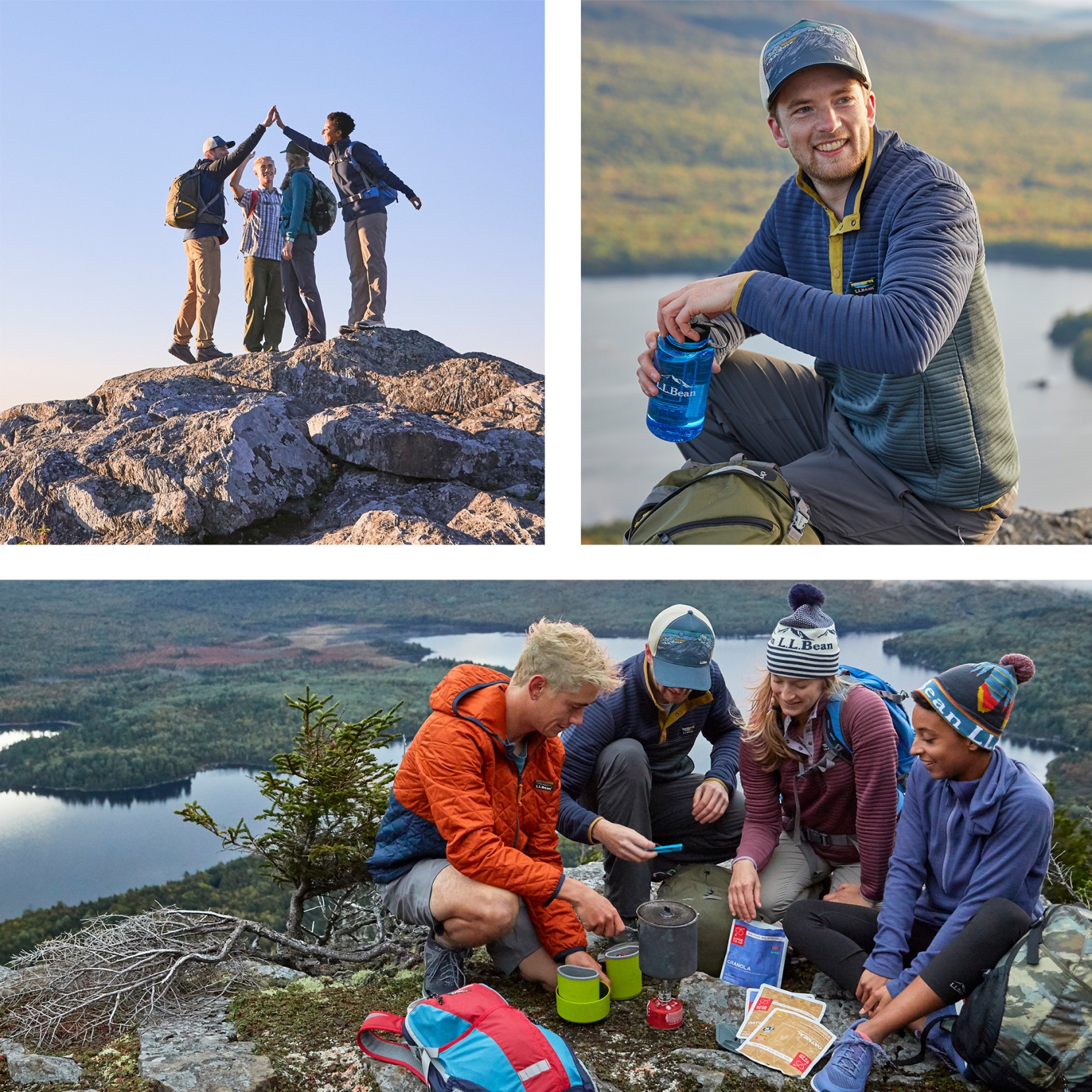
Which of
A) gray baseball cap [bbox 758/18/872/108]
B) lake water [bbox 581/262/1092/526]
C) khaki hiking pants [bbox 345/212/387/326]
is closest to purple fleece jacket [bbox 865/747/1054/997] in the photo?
gray baseball cap [bbox 758/18/872/108]

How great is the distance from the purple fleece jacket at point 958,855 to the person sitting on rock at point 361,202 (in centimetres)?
451

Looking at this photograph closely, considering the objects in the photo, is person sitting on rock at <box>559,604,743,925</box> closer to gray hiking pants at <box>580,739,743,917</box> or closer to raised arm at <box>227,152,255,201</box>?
gray hiking pants at <box>580,739,743,917</box>

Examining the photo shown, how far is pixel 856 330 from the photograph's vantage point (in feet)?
8.51

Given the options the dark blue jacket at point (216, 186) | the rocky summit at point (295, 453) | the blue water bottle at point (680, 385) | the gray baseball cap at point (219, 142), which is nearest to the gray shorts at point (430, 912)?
the blue water bottle at point (680, 385)

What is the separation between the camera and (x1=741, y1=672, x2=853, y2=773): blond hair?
2.71 metres

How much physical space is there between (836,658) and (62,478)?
4.90 meters

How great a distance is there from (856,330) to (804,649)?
2.64 feet

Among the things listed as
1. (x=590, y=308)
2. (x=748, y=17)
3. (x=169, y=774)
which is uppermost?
(x=748, y=17)

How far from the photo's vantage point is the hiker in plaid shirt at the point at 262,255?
586 cm

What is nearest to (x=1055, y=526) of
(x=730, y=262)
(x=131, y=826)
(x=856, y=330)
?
(x=730, y=262)

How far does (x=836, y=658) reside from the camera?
103 inches

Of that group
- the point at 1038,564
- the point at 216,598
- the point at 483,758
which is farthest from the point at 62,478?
the point at 1038,564

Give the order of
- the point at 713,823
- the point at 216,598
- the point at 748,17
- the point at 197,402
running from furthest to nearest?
the point at 216,598 < the point at 197,402 < the point at 748,17 < the point at 713,823

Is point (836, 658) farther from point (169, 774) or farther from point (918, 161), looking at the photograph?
point (169, 774)
